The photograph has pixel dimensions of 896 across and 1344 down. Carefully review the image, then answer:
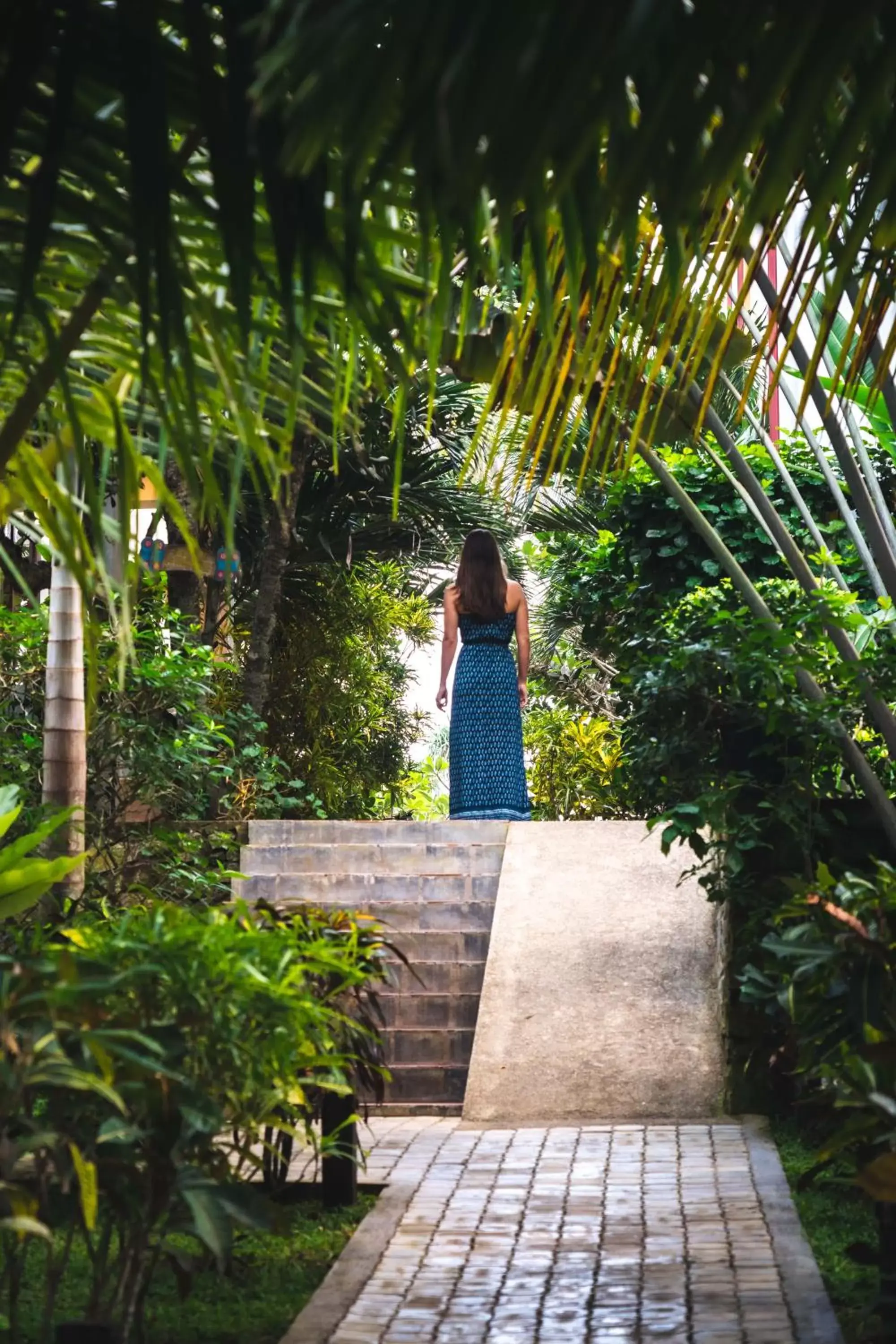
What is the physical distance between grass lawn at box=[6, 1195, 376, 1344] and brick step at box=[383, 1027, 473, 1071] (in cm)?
231

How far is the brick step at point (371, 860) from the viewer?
26.9 ft

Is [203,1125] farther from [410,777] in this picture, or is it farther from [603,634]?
[410,777]

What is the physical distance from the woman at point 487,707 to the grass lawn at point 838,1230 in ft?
13.5

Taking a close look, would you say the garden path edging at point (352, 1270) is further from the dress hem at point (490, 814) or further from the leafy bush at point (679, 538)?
the dress hem at point (490, 814)

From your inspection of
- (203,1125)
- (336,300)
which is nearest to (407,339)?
(336,300)

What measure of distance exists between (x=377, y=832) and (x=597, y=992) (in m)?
2.29

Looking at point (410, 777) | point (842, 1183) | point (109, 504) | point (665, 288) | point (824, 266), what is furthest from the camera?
point (410, 777)

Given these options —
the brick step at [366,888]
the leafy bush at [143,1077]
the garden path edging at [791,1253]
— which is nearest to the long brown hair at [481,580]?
the brick step at [366,888]

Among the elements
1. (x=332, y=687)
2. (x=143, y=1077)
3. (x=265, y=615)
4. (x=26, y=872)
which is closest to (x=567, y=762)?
(x=332, y=687)

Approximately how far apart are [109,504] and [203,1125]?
10.0m

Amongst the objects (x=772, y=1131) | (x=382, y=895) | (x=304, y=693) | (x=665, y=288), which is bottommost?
(x=772, y=1131)

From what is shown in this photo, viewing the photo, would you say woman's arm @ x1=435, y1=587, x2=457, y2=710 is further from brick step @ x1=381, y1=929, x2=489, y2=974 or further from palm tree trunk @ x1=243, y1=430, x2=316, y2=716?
brick step @ x1=381, y1=929, x2=489, y2=974

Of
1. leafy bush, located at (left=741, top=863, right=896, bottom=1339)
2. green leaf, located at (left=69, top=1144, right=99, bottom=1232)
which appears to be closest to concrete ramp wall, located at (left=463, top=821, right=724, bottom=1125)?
leafy bush, located at (left=741, top=863, right=896, bottom=1339)

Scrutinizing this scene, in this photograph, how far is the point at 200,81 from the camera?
1955mm
